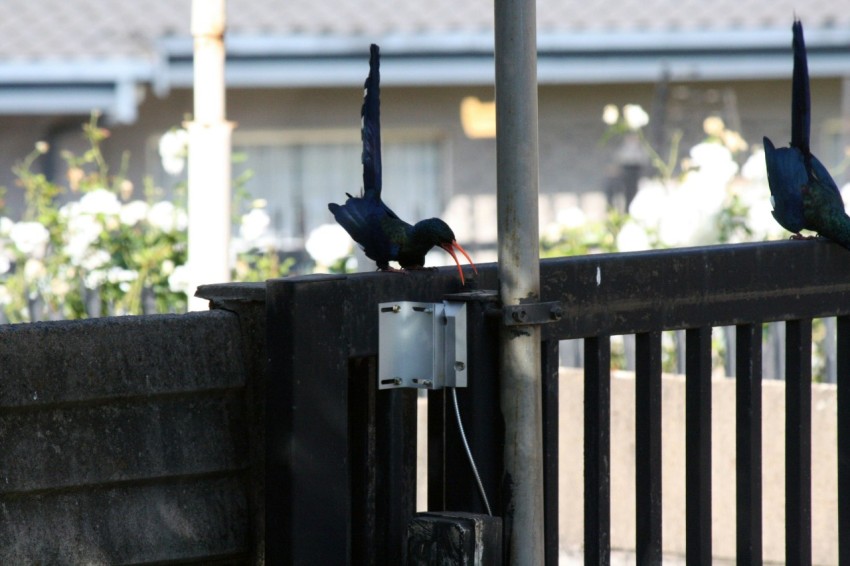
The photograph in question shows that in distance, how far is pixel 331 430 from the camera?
7.24ft

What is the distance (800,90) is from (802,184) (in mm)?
316

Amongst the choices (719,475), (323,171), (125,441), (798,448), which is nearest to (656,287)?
(798,448)

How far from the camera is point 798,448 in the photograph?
2.82m

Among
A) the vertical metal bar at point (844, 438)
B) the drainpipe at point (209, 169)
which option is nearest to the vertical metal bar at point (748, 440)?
the vertical metal bar at point (844, 438)

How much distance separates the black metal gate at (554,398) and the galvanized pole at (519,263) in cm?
5

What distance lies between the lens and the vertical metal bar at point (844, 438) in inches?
115

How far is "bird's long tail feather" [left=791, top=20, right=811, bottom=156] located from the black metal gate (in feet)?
1.08

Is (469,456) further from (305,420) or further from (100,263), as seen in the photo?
(100,263)

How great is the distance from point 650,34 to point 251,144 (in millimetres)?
2875

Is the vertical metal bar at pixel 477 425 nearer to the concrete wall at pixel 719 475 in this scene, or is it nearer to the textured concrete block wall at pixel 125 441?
the textured concrete block wall at pixel 125 441

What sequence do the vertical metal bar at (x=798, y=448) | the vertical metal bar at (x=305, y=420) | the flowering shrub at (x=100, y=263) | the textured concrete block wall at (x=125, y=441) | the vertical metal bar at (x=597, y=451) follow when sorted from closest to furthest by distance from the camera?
the textured concrete block wall at (x=125, y=441) → the vertical metal bar at (x=305, y=420) → the vertical metal bar at (x=597, y=451) → the vertical metal bar at (x=798, y=448) → the flowering shrub at (x=100, y=263)

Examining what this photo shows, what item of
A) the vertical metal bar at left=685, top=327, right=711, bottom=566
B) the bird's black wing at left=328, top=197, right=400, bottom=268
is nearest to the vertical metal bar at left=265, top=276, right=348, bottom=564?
the bird's black wing at left=328, top=197, right=400, bottom=268

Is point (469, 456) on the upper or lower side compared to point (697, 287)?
lower

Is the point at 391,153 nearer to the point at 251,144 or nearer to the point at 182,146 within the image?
the point at 251,144
